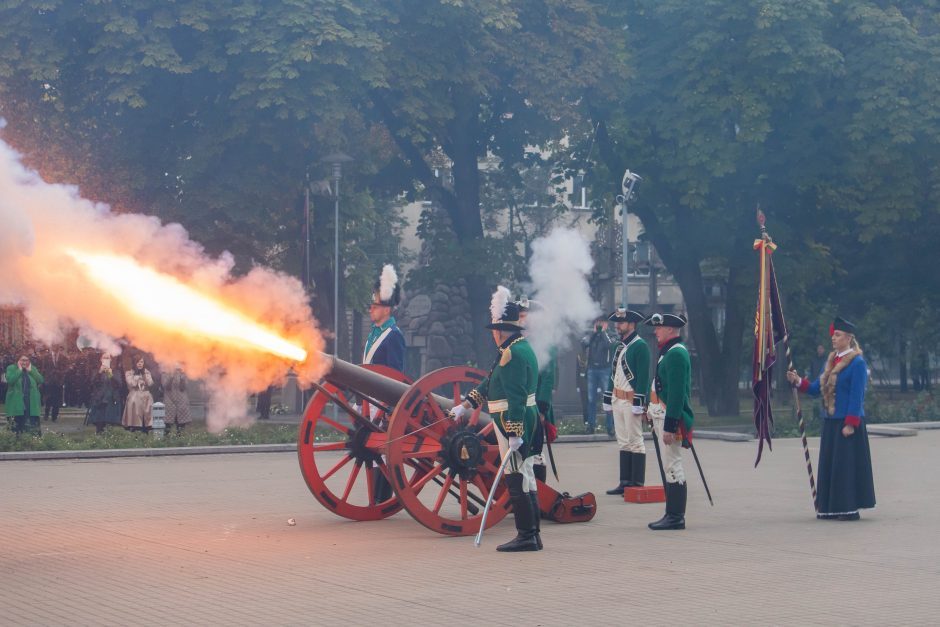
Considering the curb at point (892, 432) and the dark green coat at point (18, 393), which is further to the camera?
the curb at point (892, 432)

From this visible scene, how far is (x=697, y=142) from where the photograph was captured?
1266 inches

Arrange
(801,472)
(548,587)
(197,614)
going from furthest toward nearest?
1. (801,472)
2. (548,587)
3. (197,614)

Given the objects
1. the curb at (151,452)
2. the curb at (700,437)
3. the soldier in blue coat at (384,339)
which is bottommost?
the curb at (151,452)

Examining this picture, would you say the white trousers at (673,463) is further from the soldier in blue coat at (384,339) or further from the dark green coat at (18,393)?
the dark green coat at (18,393)

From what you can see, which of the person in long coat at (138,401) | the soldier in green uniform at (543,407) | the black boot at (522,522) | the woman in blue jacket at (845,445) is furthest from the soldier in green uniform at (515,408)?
the person in long coat at (138,401)

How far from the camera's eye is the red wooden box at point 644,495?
597 inches

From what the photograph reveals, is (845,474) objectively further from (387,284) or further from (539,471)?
(387,284)

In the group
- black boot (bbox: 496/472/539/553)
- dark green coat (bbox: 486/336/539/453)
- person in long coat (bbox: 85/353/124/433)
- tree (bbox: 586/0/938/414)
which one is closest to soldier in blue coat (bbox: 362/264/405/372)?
dark green coat (bbox: 486/336/539/453)

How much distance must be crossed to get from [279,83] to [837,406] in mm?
17421

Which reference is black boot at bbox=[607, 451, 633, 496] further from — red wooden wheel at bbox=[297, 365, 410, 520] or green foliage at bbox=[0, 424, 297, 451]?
green foliage at bbox=[0, 424, 297, 451]

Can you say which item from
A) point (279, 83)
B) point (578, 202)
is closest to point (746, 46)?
point (578, 202)

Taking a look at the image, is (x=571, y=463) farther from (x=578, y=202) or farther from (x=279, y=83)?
(x=578, y=202)

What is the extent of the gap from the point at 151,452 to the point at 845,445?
41.0 ft

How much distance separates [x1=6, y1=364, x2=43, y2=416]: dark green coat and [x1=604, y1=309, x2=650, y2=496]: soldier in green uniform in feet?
45.0
